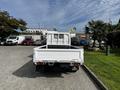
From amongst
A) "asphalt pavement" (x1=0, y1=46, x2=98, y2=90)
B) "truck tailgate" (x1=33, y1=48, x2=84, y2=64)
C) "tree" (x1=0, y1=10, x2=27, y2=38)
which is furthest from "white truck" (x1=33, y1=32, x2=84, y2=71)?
"tree" (x1=0, y1=10, x2=27, y2=38)

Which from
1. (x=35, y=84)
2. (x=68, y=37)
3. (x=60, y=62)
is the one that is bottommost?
(x=35, y=84)

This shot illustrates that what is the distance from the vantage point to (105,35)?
36875 millimetres

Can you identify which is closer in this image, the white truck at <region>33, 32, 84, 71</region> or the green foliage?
the white truck at <region>33, 32, 84, 71</region>

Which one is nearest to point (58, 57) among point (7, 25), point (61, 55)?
point (61, 55)

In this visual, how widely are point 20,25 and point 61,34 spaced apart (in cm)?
4286

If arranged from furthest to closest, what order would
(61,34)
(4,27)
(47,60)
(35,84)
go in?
(4,27)
(61,34)
(47,60)
(35,84)

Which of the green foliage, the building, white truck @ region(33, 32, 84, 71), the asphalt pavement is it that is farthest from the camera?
the building

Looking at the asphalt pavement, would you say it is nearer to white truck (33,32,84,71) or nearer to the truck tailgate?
white truck (33,32,84,71)

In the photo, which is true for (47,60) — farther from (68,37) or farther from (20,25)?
(20,25)

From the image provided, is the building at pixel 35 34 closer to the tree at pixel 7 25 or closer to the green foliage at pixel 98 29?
the tree at pixel 7 25

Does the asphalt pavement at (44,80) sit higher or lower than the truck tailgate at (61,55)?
lower

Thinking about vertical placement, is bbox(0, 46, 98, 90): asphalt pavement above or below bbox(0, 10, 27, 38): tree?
below

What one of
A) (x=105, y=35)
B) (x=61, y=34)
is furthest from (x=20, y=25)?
(x=61, y=34)

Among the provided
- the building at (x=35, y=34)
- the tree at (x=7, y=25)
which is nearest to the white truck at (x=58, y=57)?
the tree at (x=7, y=25)
